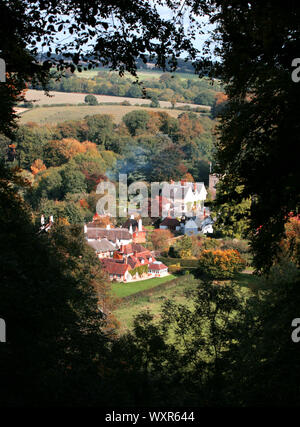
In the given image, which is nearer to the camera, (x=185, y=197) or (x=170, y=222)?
(x=170, y=222)

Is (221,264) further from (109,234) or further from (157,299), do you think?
(109,234)

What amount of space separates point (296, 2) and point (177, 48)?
7.33 ft

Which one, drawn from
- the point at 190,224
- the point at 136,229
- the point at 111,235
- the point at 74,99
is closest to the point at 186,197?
the point at 190,224

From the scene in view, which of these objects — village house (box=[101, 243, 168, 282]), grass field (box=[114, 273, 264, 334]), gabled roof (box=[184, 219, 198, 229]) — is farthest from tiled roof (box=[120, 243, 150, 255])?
gabled roof (box=[184, 219, 198, 229])

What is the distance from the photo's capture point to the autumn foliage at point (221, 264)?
135 ft

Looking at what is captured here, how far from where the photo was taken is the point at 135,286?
4319 centimetres

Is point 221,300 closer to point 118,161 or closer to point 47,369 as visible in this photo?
point 47,369

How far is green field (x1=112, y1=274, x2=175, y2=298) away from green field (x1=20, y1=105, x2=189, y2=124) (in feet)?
205

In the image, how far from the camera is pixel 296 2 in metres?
6.84

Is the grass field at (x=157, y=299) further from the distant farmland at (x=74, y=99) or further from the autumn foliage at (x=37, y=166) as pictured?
the distant farmland at (x=74, y=99)

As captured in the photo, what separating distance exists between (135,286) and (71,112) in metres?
74.8

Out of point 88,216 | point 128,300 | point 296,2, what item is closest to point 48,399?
point 296,2

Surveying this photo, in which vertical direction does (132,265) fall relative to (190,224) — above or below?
below

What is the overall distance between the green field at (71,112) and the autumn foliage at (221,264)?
64.6 m
